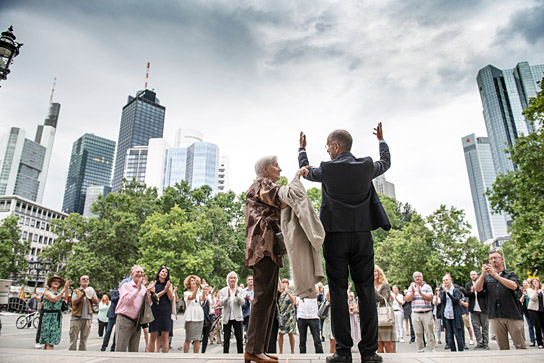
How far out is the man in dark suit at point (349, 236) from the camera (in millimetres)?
3367

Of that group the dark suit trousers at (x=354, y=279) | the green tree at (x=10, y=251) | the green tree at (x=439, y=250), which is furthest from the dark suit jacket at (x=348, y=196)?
the green tree at (x=10, y=251)

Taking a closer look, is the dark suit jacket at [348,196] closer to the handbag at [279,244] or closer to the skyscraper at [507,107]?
the handbag at [279,244]

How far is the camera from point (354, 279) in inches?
140

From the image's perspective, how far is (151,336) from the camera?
7332 millimetres

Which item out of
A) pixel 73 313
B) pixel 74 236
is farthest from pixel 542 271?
pixel 74 236

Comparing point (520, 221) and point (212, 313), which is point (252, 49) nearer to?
point (212, 313)

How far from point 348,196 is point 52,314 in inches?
291

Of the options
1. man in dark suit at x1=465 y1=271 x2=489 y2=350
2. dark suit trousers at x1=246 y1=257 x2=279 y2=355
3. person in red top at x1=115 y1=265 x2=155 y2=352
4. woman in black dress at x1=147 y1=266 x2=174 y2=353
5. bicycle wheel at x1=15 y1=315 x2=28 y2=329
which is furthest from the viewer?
bicycle wheel at x1=15 y1=315 x2=28 y2=329

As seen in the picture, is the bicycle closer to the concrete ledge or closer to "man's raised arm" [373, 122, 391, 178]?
the concrete ledge

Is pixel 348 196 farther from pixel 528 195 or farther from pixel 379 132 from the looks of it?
pixel 528 195

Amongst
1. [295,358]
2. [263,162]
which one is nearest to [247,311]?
[295,358]

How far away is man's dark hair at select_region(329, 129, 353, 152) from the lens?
3.85 m

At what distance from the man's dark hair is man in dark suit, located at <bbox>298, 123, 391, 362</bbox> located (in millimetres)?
164

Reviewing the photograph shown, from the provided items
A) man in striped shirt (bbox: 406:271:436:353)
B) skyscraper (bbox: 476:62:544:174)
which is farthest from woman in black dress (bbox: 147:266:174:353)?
skyscraper (bbox: 476:62:544:174)
